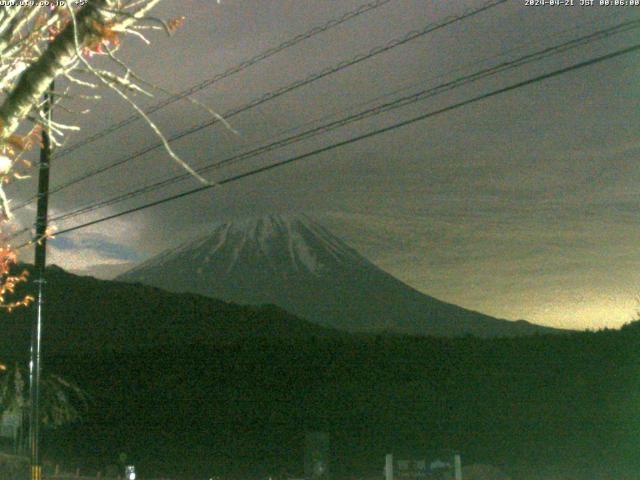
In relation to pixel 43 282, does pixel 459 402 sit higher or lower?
lower

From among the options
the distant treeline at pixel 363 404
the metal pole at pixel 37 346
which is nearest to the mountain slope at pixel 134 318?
the distant treeline at pixel 363 404

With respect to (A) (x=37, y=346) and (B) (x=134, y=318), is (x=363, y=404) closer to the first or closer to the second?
(A) (x=37, y=346)

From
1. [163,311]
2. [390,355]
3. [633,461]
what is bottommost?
[633,461]

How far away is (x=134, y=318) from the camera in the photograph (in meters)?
89.4

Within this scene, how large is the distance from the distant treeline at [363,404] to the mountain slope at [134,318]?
22.0 metres

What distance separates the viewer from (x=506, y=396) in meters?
40.0

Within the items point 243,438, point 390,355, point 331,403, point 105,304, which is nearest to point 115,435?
point 243,438

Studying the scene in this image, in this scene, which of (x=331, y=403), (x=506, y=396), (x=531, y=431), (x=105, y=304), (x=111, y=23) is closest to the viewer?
(x=111, y=23)

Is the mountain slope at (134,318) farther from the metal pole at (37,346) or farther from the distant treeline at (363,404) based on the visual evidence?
the metal pole at (37,346)

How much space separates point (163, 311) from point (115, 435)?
1812 inches

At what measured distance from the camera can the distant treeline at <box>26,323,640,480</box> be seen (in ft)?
117

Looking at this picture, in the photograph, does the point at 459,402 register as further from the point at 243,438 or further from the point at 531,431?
the point at 243,438

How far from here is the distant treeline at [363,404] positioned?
35625 millimetres

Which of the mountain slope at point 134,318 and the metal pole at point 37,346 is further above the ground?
the mountain slope at point 134,318
